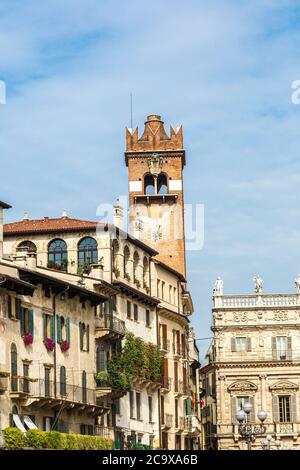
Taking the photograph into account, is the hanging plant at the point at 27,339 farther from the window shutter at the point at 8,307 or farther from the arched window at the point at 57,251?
the arched window at the point at 57,251

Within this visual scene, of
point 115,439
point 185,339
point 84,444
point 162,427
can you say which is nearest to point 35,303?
point 84,444

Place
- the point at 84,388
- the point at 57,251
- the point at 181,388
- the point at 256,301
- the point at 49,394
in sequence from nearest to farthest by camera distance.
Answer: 1. the point at 49,394
2. the point at 84,388
3. the point at 57,251
4. the point at 181,388
5. the point at 256,301

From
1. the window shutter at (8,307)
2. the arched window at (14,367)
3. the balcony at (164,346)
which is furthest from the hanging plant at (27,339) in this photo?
the balcony at (164,346)

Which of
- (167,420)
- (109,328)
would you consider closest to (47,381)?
(109,328)

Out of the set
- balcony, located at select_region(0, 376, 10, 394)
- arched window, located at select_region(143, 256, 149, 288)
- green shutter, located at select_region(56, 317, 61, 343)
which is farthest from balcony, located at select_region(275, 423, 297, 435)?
balcony, located at select_region(0, 376, 10, 394)

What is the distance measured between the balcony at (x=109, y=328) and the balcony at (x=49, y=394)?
4322mm

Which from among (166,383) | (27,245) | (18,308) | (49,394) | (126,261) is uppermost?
(27,245)

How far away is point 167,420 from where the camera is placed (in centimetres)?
8581

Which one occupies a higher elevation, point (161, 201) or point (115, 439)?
point (161, 201)

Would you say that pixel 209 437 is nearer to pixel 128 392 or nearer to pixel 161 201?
pixel 161 201

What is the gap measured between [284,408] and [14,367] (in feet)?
179

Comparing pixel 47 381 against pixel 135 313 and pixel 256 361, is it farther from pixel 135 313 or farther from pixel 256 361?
pixel 256 361

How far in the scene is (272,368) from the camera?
10612 cm

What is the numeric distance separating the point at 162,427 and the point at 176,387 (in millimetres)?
5914
